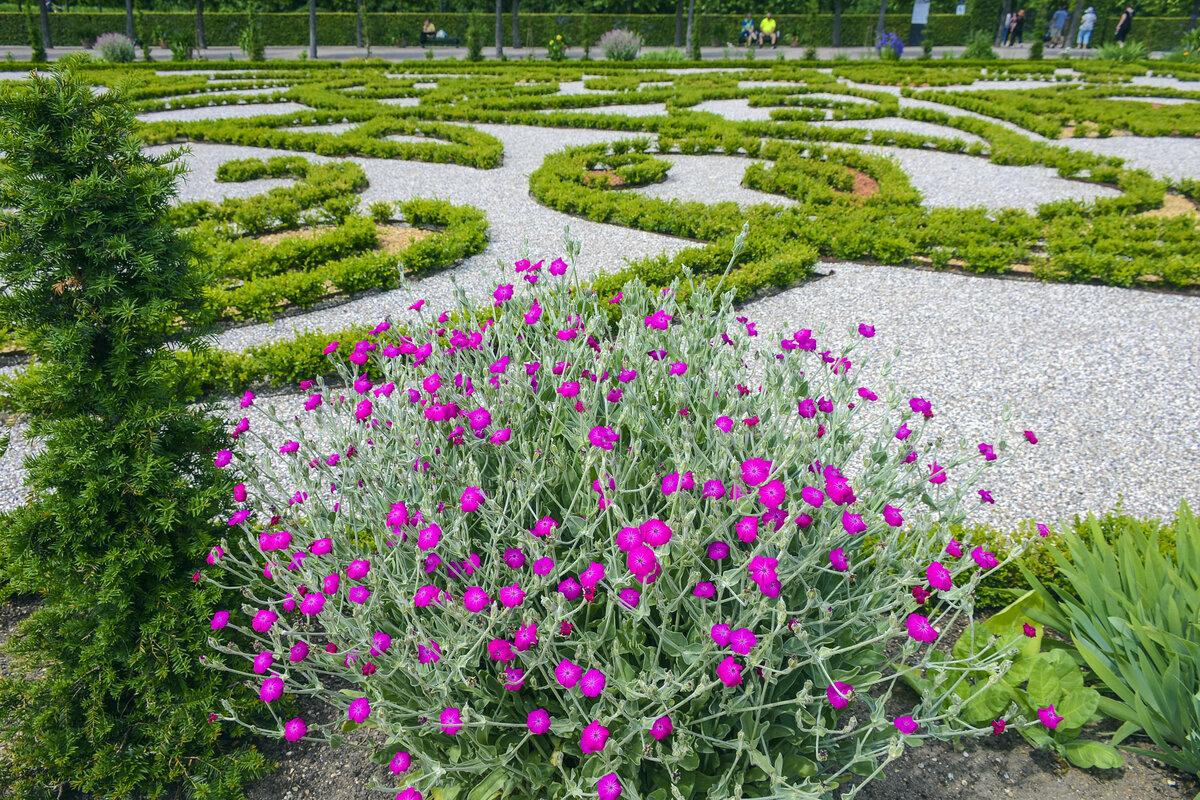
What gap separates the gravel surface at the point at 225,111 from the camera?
16.7 metres

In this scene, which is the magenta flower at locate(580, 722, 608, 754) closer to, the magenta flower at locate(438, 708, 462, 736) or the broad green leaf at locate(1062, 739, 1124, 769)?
the magenta flower at locate(438, 708, 462, 736)

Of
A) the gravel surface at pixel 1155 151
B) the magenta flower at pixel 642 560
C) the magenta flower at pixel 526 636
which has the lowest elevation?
the magenta flower at pixel 526 636

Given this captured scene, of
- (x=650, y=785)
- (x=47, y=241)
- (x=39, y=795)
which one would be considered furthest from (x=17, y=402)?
(x=650, y=785)

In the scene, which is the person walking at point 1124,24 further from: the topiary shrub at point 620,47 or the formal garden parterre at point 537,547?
the formal garden parterre at point 537,547

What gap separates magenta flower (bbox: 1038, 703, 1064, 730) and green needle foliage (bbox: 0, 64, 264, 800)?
2987 mm

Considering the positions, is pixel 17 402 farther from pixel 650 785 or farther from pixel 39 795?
pixel 650 785

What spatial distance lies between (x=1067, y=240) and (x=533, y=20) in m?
47.7

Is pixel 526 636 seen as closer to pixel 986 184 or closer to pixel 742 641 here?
pixel 742 641

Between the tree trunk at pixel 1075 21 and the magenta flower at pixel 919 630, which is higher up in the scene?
the tree trunk at pixel 1075 21

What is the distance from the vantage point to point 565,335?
114 inches

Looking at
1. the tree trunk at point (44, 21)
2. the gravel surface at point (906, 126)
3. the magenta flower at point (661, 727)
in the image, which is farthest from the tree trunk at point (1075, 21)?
the tree trunk at point (44, 21)

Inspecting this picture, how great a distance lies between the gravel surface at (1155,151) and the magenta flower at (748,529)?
43.1ft

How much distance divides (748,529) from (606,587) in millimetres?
503

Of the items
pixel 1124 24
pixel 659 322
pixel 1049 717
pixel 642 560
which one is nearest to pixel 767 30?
Result: pixel 1124 24
